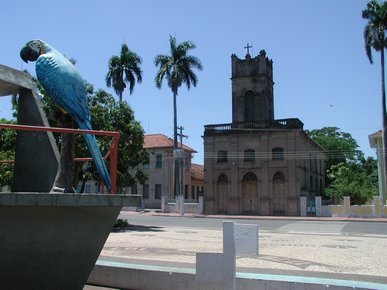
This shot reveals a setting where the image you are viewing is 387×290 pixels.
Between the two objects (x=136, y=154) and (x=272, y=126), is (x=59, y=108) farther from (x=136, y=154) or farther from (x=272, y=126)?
(x=272, y=126)

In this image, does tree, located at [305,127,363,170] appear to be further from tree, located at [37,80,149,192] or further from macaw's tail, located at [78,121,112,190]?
macaw's tail, located at [78,121,112,190]

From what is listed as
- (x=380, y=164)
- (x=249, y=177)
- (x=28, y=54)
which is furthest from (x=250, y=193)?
(x=28, y=54)

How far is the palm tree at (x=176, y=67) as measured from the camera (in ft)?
153

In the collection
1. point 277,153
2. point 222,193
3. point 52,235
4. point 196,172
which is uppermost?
point 277,153

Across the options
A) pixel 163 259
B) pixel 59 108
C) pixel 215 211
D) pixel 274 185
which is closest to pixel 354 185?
pixel 274 185

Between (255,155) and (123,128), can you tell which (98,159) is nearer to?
(123,128)

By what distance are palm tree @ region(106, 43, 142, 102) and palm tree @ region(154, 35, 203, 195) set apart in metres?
2.39

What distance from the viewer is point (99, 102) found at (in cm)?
2598

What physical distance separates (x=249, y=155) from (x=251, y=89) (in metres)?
7.86

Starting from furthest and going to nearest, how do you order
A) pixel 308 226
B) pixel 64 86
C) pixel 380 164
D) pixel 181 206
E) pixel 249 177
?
pixel 181 206, pixel 249 177, pixel 380 164, pixel 308 226, pixel 64 86

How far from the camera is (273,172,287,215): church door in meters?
43.5

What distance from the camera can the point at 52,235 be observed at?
5.62 metres

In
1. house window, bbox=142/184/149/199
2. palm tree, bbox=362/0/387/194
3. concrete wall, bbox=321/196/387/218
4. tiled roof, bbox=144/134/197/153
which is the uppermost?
palm tree, bbox=362/0/387/194

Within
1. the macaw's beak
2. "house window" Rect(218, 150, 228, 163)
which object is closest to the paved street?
the macaw's beak
